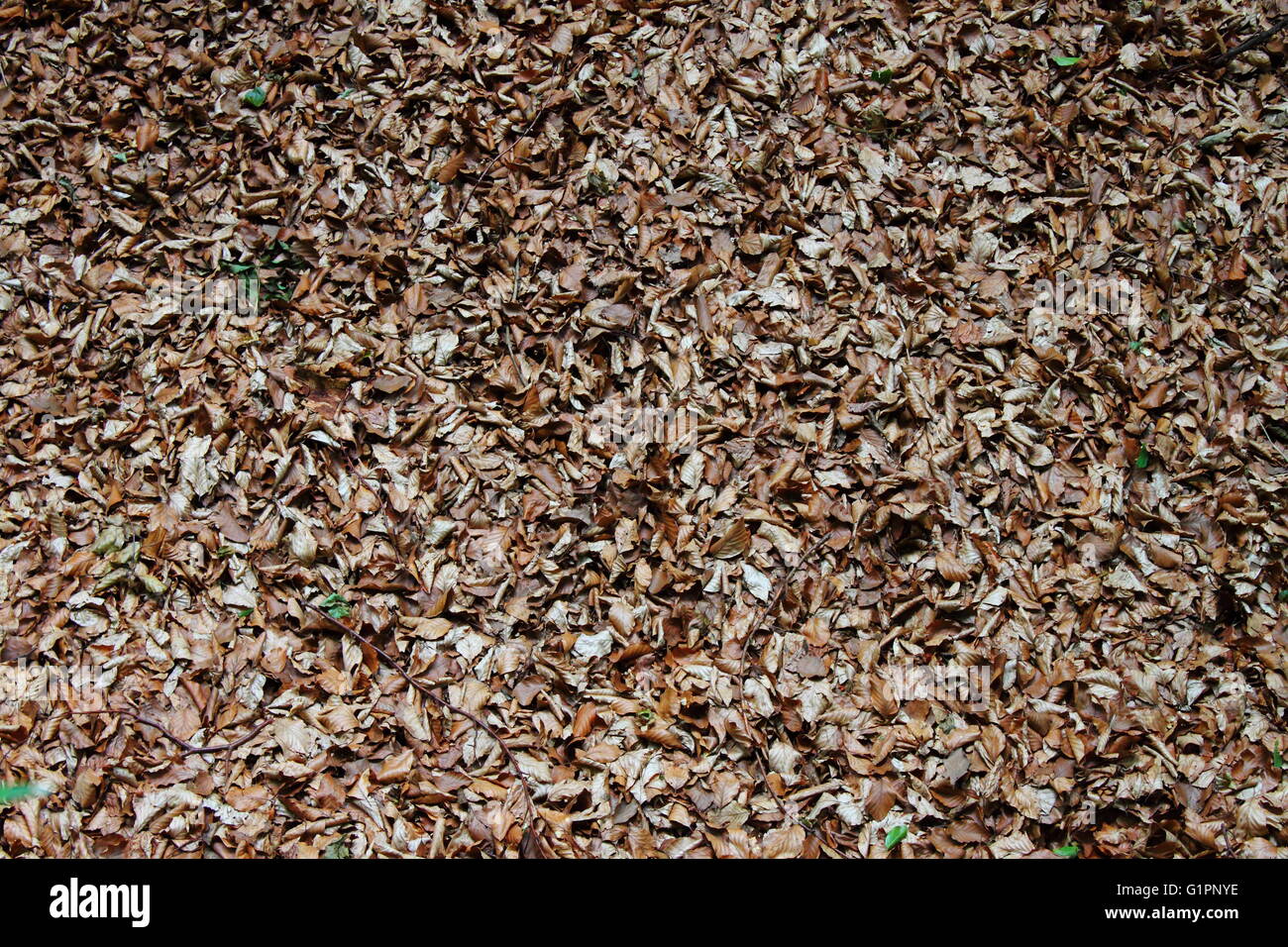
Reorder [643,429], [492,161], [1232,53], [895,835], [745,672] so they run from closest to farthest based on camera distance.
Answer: [895,835], [745,672], [643,429], [492,161], [1232,53]

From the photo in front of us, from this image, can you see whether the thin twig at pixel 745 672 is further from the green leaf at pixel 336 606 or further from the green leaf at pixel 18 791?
the green leaf at pixel 18 791

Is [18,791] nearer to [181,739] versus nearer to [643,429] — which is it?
[181,739]

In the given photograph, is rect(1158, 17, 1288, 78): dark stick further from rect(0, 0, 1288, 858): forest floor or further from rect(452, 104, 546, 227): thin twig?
rect(452, 104, 546, 227): thin twig

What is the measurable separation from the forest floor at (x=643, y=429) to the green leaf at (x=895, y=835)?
0.06 metres

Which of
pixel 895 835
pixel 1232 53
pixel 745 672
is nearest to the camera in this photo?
pixel 895 835

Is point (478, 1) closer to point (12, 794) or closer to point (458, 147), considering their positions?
point (458, 147)

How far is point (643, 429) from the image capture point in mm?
2877

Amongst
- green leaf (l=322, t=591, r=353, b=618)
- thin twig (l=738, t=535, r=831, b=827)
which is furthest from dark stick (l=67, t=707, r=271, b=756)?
thin twig (l=738, t=535, r=831, b=827)

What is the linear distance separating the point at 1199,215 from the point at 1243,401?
75cm

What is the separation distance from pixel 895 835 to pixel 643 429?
1.46 metres

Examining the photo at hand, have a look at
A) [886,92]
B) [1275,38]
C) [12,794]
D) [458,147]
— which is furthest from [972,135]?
[12,794]

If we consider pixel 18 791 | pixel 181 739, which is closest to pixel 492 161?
pixel 181 739

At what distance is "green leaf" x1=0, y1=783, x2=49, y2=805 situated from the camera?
2.48 meters

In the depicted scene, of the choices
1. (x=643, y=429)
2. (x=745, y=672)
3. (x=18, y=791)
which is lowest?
(x=18, y=791)
